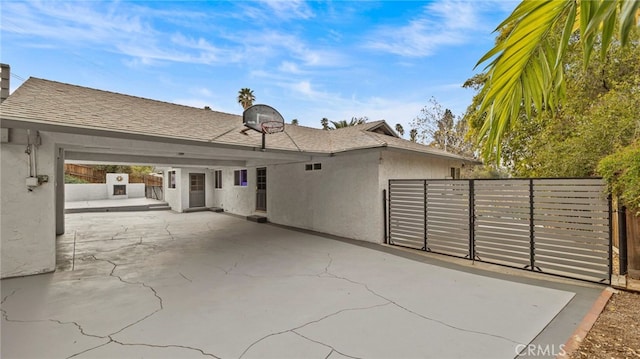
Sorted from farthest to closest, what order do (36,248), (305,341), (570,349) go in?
(36,248), (305,341), (570,349)

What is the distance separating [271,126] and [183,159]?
676cm

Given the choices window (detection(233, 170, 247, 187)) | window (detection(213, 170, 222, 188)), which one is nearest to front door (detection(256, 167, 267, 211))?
window (detection(233, 170, 247, 187))

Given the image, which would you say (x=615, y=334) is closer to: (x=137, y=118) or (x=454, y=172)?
(x=137, y=118)

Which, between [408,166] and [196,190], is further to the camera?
[196,190]

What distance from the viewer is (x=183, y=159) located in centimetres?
1250

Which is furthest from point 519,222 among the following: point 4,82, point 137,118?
point 4,82

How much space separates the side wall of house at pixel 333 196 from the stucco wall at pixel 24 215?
694 centimetres

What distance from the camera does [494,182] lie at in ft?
19.4

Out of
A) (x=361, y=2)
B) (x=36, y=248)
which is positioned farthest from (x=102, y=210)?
(x=361, y=2)

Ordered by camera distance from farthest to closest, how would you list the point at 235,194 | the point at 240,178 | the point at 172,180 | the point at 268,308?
the point at 172,180 → the point at 235,194 → the point at 240,178 → the point at 268,308

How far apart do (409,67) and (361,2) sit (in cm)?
603

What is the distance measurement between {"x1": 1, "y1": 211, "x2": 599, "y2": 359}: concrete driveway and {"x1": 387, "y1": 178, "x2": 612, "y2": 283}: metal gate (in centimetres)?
90

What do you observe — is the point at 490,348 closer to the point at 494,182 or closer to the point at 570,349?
the point at 570,349

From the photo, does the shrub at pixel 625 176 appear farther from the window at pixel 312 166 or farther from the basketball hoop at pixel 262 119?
the window at pixel 312 166
